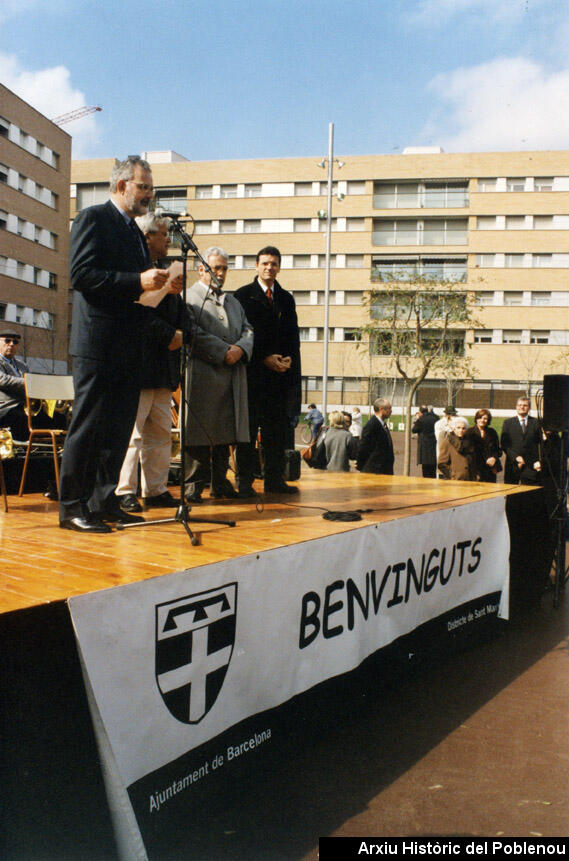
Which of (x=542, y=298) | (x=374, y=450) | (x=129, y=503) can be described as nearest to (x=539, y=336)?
(x=542, y=298)

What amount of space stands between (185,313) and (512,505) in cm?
326

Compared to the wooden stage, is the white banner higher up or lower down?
lower down

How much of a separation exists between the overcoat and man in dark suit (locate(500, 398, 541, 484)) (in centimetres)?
550

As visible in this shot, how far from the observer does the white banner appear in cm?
249

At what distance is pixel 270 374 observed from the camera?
5734 mm

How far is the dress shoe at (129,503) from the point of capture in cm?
457

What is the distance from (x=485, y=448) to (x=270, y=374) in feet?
16.3

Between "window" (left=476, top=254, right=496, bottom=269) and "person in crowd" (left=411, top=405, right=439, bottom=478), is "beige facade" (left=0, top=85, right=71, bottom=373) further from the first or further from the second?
"person in crowd" (left=411, top=405, right=439, bottom=478)

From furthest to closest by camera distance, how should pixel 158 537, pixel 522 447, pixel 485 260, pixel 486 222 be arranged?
pixel 486 222, pixel 485 260, pixel 522 447, pixel 158 537

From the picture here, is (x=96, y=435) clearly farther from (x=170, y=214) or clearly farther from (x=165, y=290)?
(x=170, y=214)

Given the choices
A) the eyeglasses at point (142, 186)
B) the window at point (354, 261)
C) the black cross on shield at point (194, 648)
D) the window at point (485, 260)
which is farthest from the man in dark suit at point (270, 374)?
the window at point (354, 261)

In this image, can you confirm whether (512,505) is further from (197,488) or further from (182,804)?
(182,804)

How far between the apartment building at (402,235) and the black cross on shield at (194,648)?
152ft

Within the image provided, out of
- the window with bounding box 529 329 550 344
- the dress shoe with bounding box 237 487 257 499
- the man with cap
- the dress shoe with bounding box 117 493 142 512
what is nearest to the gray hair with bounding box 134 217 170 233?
the dress shoe with bounding box 117 493 142 512
